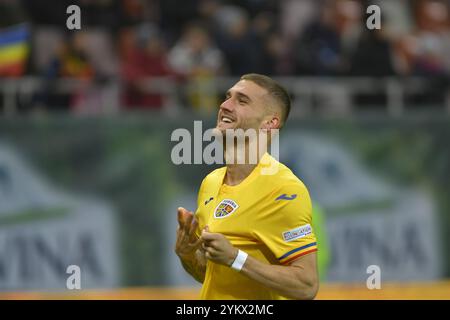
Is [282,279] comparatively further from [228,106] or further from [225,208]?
[228,106]

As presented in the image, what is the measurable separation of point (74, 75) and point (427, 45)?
6256 millimetres

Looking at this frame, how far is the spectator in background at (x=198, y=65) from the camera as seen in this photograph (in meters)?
14.5

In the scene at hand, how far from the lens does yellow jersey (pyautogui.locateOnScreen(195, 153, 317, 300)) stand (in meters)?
5.48

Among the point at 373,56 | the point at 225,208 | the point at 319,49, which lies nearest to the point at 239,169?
the point at 225,208

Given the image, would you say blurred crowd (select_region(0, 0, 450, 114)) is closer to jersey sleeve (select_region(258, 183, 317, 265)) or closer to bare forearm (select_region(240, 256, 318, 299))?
jersey sleeve (select_region(258, 183, 317, 265))

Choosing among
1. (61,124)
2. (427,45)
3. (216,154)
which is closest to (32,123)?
(61,124)

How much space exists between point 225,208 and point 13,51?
893cm

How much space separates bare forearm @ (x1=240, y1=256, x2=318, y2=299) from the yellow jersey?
125 millimetres

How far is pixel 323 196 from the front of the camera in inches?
539

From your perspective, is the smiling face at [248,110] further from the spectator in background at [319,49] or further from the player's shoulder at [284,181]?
the spectator in background at [319,49]

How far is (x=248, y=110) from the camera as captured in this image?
228 inches

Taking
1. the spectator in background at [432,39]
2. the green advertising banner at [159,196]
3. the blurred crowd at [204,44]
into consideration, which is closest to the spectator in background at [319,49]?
the blurred crowd at [204,44]

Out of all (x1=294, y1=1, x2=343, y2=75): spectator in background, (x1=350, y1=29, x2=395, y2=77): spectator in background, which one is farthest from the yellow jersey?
(x1=294, y1=1, x2=343, y2=75): spectator in background
